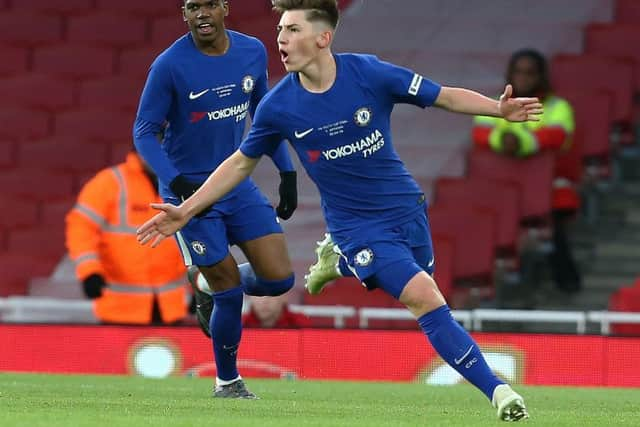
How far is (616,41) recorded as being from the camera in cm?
1642

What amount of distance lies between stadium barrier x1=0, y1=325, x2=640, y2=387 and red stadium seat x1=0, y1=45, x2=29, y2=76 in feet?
21.2

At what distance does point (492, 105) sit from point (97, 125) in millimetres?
9876

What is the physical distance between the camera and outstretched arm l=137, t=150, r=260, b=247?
26.7ft

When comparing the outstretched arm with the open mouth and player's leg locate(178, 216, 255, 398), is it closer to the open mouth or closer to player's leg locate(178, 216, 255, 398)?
player's leg locate(178, 216, 255, 398)

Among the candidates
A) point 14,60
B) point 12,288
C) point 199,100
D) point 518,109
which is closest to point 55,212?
point 12,288

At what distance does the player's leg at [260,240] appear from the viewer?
9.73 metres

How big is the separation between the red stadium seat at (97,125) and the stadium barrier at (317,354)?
5094 millimetres

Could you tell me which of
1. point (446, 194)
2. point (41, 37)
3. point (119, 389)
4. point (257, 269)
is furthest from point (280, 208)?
point (41, 37)

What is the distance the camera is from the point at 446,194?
15430mm

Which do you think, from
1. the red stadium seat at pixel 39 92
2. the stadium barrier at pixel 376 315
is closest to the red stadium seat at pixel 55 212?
the stadium barrier at pixel 376 315

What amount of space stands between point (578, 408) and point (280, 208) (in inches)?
74.5

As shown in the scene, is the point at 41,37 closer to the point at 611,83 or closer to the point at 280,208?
the point at 611,83

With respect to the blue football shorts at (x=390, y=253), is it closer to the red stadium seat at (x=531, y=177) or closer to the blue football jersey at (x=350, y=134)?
the blue football jersey at (x=350, y=134)

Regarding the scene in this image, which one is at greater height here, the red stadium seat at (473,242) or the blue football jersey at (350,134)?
the blue football jersey at (350,134)
